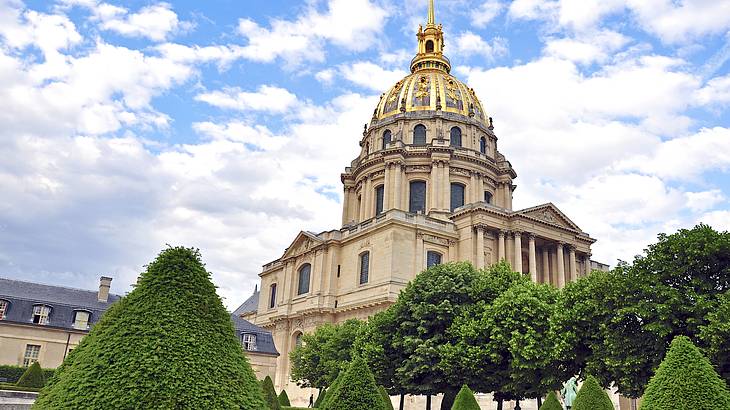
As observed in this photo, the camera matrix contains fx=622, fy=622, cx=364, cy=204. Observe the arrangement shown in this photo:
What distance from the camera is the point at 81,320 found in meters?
40.4

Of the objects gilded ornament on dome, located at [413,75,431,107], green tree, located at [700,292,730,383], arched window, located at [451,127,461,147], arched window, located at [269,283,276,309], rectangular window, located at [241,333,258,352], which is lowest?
green tree, located at [700,292,730,383]

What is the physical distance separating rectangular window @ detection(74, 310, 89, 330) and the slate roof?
24 cm

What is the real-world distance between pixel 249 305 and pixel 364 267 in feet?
112

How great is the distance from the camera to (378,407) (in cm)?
1445

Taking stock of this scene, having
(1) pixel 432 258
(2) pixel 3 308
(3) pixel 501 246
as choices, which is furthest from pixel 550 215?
(2) pixel 3 308

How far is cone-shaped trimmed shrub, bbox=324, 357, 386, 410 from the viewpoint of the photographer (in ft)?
46.5

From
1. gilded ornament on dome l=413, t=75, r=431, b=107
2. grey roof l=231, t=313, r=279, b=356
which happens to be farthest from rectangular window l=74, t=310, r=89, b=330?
gilded ornament on dome l=413, t=75, r=431, b=107

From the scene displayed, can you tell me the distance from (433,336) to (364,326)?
5459mm

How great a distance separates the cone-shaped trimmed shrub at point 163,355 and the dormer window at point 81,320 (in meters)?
35.4

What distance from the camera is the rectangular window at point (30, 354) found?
3822 cm

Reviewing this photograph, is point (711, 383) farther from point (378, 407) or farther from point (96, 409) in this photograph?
point (96, 409)

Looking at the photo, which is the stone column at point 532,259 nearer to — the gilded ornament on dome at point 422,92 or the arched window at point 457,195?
the arched window at point 457,195

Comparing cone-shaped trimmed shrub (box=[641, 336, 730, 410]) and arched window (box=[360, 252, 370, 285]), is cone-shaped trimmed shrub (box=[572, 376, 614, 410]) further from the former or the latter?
arched window (box=[360, 252, 370, 285])

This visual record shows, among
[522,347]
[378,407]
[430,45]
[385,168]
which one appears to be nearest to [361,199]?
[385,168]
